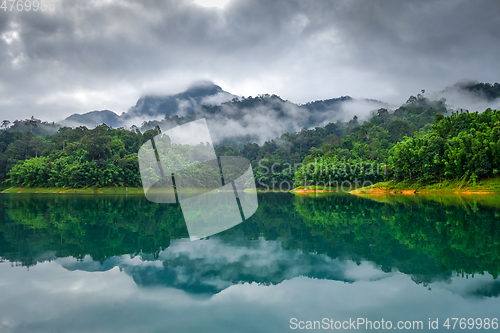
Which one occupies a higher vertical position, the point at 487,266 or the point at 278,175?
the point at 278,175

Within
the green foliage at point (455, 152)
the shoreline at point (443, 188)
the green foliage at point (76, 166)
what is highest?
the green foliage at point (76, 166)

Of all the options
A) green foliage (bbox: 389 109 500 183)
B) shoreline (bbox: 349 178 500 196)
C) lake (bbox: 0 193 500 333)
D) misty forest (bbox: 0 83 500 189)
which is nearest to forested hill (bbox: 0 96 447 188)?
misty forest (bbox: 0 83 500 189)

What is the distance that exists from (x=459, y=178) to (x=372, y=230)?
34692mm

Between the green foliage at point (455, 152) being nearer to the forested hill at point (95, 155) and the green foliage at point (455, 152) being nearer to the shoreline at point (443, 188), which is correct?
the shoreline at point (443, 188)

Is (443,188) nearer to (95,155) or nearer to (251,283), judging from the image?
(251,283)

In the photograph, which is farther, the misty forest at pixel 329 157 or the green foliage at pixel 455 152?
the misty forest at pixel 329 157

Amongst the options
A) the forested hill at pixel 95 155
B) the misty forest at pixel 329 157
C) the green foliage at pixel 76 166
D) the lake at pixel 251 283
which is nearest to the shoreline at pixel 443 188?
the misty forest at pixel 329 157

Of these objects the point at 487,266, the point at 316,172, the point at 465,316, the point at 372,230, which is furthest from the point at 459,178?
the point at 465,316

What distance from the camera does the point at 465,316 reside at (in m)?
4.36

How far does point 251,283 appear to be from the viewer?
18.8 feet

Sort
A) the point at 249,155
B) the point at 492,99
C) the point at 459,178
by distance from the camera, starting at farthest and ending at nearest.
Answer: the point at 492,99 → the point at 249,155 → the point at 459,178

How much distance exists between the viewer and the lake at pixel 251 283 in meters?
4.28

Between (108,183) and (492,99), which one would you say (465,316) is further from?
(492,99)

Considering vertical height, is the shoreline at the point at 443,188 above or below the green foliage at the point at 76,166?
below
